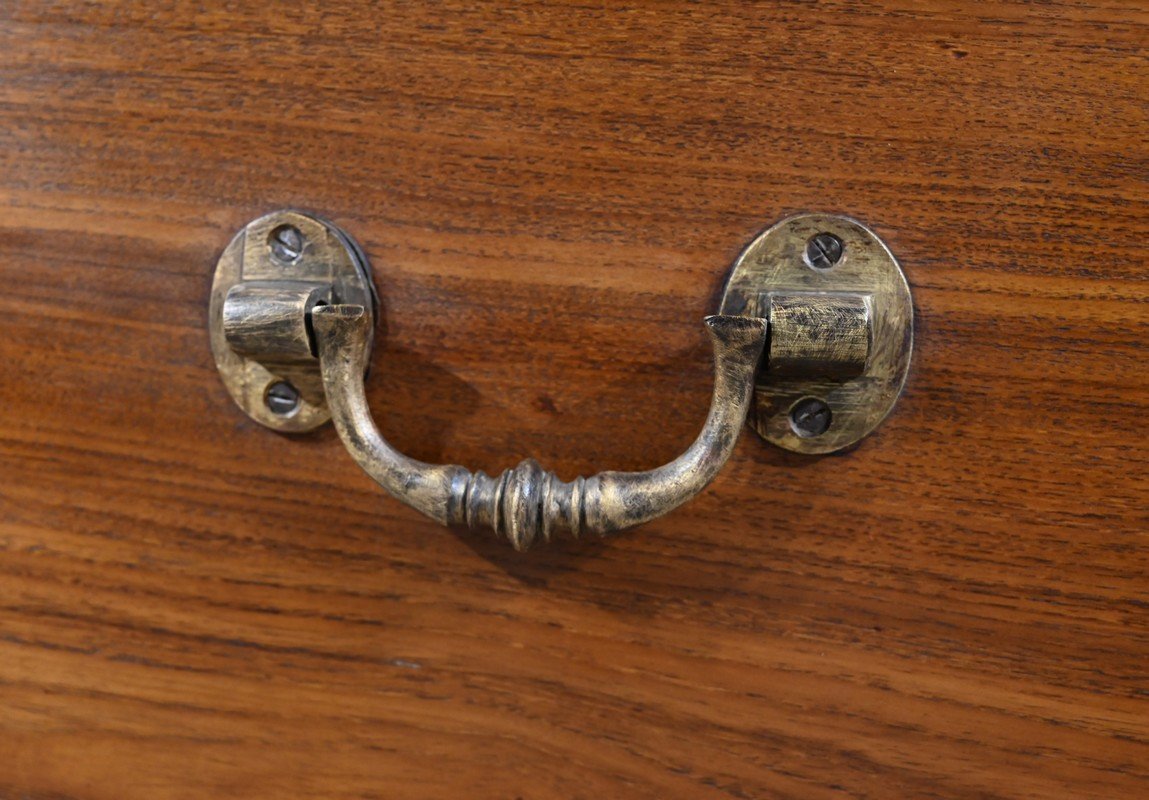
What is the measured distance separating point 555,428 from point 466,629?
94mm

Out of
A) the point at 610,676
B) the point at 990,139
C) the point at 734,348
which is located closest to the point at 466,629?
the point at 610,676

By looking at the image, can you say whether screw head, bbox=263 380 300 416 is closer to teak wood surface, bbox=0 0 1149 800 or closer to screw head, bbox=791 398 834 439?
teak wood surface, bbox=0 0 1149 800

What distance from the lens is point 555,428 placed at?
36 centimetres

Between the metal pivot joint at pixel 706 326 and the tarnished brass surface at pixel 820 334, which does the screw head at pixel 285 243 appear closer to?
the metal pivot joint at pixel 706 326

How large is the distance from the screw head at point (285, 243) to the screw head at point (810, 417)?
0.64 ft

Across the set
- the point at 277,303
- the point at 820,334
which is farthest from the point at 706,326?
the point at 277,303

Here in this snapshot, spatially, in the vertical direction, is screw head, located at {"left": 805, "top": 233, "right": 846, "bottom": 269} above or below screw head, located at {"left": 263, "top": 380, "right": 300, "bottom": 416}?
above

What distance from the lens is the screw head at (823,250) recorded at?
33cm

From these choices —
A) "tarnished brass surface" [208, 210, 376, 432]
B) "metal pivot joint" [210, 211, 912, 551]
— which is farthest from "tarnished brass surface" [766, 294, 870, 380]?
"tarnished brass surface" [208, 210, 376, 432]

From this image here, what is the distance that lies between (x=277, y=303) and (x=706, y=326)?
15 centimetres

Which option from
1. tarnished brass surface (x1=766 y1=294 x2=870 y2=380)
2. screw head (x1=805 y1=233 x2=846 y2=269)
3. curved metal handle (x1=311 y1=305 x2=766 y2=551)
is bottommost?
curved metal handle (x1=311 y1=305 x2=766 y2=551)

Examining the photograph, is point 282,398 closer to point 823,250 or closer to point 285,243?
point 285,243

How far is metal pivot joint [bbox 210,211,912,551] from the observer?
1.03 ft

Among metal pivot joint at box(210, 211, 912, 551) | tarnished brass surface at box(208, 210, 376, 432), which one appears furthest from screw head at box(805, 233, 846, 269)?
tarnished brass surface at box(208, 210, 376, 432)
